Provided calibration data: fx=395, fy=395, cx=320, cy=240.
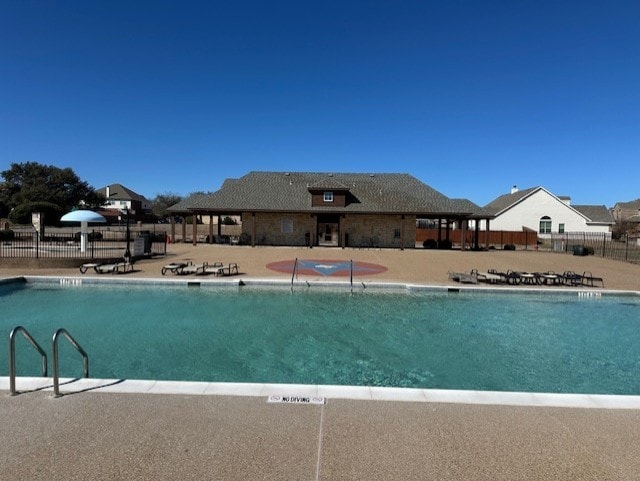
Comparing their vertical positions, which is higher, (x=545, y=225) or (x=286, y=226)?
(x=545, y=225)

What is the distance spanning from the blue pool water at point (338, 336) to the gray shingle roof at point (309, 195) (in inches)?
719

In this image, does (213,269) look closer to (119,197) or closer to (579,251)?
(579,251)

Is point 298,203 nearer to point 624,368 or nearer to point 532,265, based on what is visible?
point 532,265

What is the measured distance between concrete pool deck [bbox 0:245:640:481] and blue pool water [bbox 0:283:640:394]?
2351 millimetres

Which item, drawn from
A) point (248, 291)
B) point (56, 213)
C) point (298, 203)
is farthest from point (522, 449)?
point (56, 213)

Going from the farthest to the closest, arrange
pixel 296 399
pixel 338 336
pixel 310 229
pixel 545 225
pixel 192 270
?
pixel 545 225 → pixel 310 229 → pixel 192 270 → pixel 338 336 → pixel 296 399

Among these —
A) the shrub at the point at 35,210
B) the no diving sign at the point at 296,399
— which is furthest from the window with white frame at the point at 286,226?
the no diving sign at the point at 296,399

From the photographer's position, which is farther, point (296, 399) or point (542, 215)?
point (542, 215)

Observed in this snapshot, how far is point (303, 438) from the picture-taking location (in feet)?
13.2

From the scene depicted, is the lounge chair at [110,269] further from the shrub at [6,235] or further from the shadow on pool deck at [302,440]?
the shrub at [6,235]

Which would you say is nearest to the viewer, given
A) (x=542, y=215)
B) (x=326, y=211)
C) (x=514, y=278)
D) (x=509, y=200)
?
(x=514, y=278)

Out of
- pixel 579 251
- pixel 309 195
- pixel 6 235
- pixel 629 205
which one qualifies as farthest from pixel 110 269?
pixel 629 205

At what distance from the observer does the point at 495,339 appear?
32.1 feet

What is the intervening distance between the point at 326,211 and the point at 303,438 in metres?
28.4
